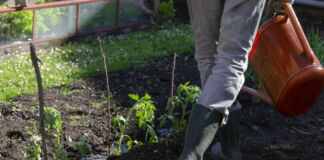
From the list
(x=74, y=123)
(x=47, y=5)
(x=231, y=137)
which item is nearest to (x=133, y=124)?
(x=74, y=123)

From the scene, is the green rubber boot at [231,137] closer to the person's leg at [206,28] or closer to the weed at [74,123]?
the person's leg at [206,28]

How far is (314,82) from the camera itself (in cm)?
233

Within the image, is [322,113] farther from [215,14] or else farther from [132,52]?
[132,52]

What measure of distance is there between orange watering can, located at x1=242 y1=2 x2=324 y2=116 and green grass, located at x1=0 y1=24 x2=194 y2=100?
2.17 metres

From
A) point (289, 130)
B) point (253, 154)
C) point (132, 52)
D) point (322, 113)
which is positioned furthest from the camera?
point (132, 52)

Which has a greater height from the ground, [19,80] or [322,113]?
[19,80]

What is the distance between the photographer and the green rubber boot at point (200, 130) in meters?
1.95

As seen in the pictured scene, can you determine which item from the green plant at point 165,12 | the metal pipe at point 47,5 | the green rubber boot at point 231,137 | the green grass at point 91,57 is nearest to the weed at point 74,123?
the green grass at point 91,57

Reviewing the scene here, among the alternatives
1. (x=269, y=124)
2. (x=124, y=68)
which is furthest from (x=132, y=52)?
(x=269, y=124)

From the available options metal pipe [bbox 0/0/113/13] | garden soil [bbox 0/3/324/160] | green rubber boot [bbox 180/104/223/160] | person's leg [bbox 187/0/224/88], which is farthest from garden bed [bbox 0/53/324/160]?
metal pipe [bbox 0/0/113/13]

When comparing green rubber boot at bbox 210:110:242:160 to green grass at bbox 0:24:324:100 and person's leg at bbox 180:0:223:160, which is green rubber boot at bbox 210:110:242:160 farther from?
green grass at bbox 0:24:324:100

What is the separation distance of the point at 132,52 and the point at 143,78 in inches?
36.9

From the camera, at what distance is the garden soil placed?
8.39 feet

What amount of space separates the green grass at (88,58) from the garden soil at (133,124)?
227 millimetres
